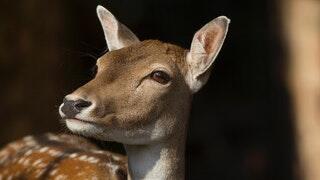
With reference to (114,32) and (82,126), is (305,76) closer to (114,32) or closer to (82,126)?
(114,32)

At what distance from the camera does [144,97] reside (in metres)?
4.71

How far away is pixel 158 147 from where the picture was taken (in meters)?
4.87

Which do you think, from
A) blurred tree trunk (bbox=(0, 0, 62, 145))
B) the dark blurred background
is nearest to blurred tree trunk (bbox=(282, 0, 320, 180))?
the dark blurred background

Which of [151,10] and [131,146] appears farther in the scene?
[151,10]

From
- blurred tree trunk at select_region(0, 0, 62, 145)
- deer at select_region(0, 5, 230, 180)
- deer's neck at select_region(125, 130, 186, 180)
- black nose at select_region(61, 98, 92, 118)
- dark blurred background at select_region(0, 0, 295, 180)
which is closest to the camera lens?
black nose at select_region(61, 98, 92, 118)

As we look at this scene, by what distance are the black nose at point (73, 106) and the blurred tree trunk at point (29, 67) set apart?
12.1 ft

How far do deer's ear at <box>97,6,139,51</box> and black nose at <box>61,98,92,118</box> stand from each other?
784mm

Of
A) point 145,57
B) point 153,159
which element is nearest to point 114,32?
point 145,57

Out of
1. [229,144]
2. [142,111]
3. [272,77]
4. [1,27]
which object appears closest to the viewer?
[142,111]

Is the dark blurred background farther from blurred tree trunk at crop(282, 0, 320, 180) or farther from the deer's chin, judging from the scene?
the deer's chin

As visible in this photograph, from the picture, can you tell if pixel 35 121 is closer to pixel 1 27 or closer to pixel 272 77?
pixel 1 27

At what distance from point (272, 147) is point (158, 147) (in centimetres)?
426

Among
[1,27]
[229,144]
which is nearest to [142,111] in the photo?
[1,27]

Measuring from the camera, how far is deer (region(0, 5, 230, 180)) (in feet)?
15.0
